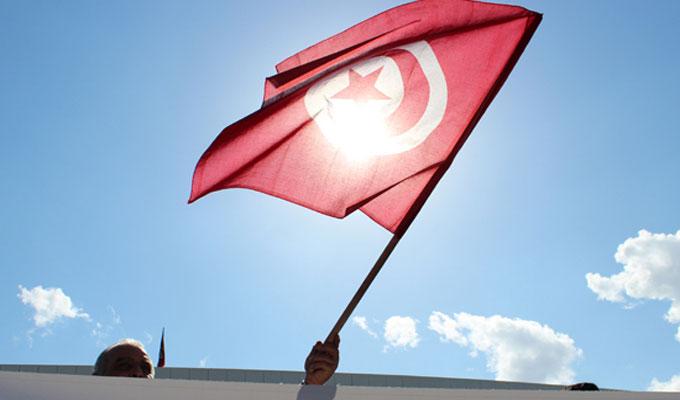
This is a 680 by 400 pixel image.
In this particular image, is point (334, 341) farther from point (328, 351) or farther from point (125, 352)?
point (125, 352)

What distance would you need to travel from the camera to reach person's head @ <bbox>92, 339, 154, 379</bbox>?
11.3 ft

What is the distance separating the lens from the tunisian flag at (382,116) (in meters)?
4.79

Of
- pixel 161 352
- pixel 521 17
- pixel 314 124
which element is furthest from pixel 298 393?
pixel 161 352

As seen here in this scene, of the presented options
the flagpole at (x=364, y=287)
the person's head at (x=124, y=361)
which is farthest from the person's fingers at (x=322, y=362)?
the person's head at (x=124, y=361)

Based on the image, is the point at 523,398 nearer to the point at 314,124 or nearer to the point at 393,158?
the point at 393,158

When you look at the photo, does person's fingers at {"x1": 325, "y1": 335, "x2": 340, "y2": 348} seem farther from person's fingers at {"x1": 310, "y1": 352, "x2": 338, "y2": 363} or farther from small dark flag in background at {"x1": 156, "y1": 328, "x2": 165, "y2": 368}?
small dark flag in background at {"x1": 156, "y1": 328, "x2": 165, "y2": 368}

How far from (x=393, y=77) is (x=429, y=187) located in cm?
100

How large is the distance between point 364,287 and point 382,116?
192cm

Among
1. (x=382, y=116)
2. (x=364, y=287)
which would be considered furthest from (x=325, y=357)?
(x=382, y=116)

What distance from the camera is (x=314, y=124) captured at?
5031 millimetres

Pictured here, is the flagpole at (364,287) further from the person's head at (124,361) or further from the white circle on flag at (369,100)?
the white circle on flag at (369,100)

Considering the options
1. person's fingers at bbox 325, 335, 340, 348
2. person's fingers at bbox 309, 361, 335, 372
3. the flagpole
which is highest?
the flagpole

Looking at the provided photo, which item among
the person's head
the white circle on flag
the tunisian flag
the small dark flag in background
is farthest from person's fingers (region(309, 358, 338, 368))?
the small dark flag in background

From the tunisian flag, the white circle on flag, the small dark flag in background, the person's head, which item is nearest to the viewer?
the person's head
